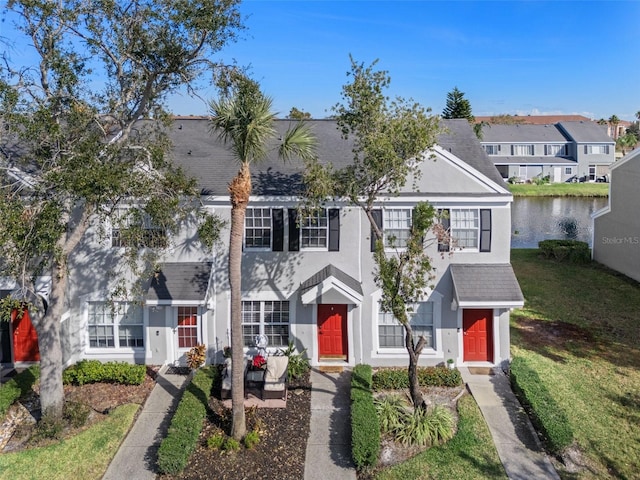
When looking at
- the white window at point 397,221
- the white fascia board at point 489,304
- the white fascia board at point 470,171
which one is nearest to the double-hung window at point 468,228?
the white fascia board at point 470,171

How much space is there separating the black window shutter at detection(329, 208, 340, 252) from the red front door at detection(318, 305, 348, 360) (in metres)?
2.10

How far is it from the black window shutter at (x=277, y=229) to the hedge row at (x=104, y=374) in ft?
19.1

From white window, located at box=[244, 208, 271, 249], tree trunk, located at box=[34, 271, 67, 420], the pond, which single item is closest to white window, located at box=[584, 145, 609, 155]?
the pond

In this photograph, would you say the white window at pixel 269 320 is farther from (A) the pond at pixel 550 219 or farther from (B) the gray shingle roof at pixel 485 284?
(A) the pond at pixel 550 219

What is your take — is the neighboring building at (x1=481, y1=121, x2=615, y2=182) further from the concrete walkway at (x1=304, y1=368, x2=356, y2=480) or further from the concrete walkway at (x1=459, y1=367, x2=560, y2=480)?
the concrete walkway at (x1=304, y1=368, x2=356, y2=480)

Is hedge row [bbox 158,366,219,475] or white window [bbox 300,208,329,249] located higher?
white window [bbox 300,208,329,249]

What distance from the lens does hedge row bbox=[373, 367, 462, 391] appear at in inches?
630

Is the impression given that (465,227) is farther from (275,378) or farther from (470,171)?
(275,378)

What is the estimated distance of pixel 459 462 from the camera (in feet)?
40.6

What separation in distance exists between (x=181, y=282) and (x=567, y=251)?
2675cm

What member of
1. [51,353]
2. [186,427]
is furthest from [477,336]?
[51,353]

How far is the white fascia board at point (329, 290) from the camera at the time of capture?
647 inches

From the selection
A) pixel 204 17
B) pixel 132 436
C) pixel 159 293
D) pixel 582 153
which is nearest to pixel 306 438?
pixel 132 436

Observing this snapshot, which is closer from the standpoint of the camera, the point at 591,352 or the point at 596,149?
the point at 591,352
